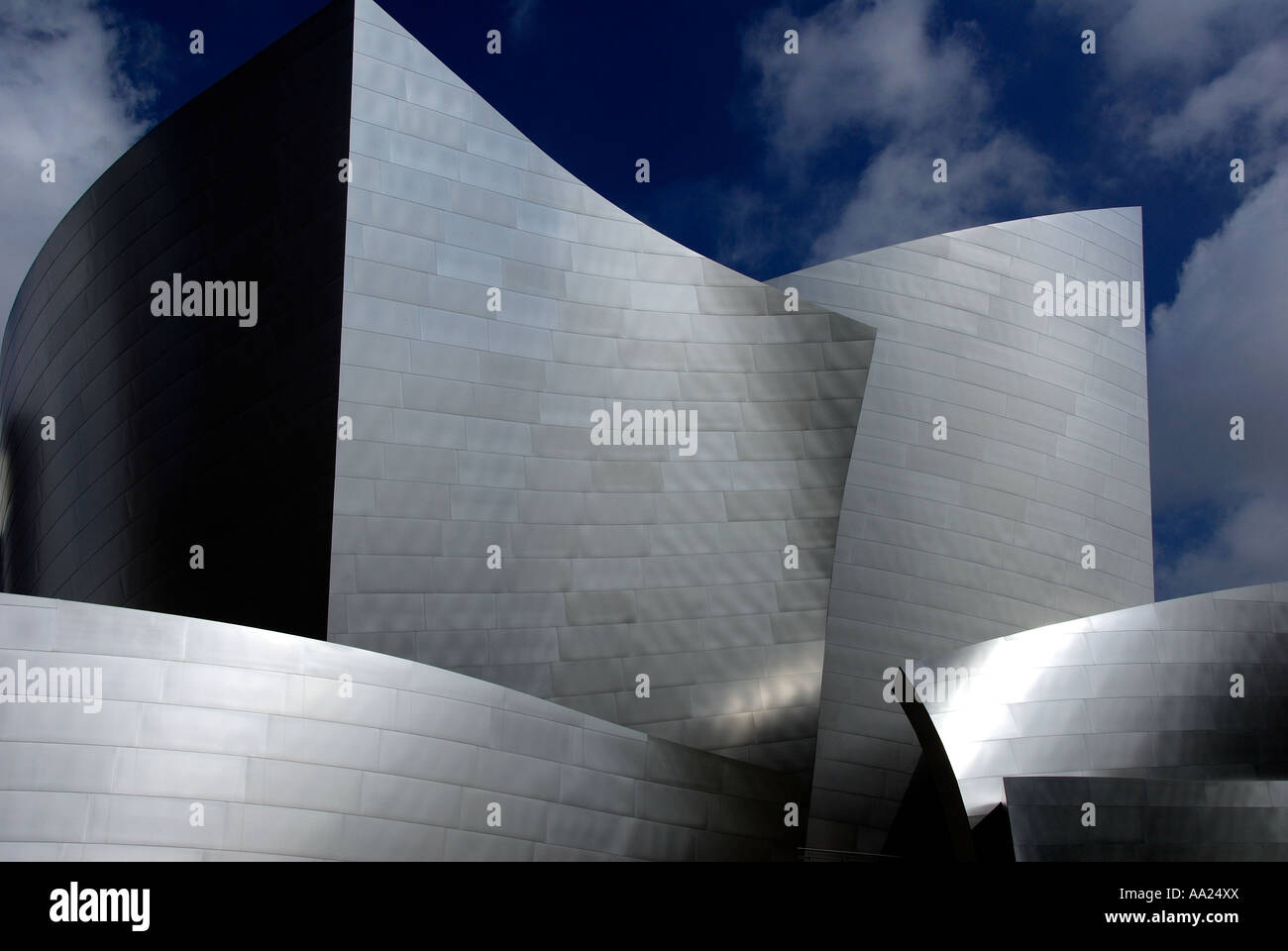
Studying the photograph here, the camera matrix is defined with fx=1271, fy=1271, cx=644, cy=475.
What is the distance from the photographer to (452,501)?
14.1 meters

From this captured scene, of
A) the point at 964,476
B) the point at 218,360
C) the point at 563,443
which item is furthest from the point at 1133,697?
the point at 218,360

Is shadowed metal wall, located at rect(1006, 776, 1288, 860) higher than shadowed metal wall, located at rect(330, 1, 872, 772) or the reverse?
the reverse

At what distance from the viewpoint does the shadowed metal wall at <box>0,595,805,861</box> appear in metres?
8.80

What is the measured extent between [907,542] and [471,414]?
777cm

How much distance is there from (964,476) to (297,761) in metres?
12.8

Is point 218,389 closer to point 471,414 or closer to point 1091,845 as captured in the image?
point 471,414

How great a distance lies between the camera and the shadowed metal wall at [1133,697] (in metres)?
12.6

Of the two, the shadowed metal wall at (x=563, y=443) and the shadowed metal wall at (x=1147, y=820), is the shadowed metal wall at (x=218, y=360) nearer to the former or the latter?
the shadowed metal wall at (x=563, y=443)

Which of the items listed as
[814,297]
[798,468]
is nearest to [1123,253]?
[814,297]

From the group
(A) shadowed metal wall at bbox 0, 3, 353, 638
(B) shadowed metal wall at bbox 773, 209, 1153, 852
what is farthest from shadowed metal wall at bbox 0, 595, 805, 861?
(B) shadowed metal wall at bbox 773, 209, 1153, 852

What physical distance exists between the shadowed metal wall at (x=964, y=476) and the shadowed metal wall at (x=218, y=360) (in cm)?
824

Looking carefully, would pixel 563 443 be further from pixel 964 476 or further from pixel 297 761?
pixel 964 476

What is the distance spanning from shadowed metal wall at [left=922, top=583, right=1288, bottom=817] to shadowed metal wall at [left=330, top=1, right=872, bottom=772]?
298cm

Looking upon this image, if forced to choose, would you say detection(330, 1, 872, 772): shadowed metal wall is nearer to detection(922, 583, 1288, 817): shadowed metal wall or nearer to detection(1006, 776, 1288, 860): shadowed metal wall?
detection(922, 583, 1288, 817): shadowed metal wall
